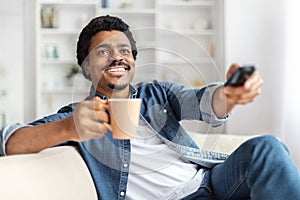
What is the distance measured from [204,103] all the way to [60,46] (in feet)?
9.74

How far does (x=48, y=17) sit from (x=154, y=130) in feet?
9.16

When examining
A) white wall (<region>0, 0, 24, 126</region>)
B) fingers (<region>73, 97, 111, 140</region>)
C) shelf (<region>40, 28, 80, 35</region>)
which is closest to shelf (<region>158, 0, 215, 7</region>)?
shelf (<region>40, 28, 80, 35</region>)

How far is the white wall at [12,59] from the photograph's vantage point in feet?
12.4

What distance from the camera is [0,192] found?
1127mm

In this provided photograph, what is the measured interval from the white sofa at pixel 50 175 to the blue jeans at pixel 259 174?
83 millimetres

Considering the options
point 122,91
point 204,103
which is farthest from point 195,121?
point 122,91

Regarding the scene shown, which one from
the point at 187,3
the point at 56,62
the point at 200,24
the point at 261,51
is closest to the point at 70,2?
the point at 56,62

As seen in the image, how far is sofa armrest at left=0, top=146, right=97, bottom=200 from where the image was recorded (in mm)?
1171

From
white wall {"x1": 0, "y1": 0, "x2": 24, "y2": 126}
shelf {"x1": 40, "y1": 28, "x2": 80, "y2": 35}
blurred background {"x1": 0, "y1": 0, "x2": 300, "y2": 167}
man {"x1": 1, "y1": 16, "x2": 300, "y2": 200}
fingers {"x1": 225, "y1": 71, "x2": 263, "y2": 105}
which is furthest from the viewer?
shelf {"x1": 40, "y1": 28, "x2": 80, "y2": 35}

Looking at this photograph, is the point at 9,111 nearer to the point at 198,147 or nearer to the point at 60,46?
the point at 60,46

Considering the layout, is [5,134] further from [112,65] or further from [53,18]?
[53,18]

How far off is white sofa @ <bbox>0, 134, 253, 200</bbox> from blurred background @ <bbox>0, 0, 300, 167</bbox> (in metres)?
1.98

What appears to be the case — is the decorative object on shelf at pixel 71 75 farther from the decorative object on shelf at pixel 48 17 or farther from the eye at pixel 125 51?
the eye at pixel 125 51

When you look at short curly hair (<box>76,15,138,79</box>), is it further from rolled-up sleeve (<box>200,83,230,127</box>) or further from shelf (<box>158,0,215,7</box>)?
shelf (<box>158,0,215,7</box>)
